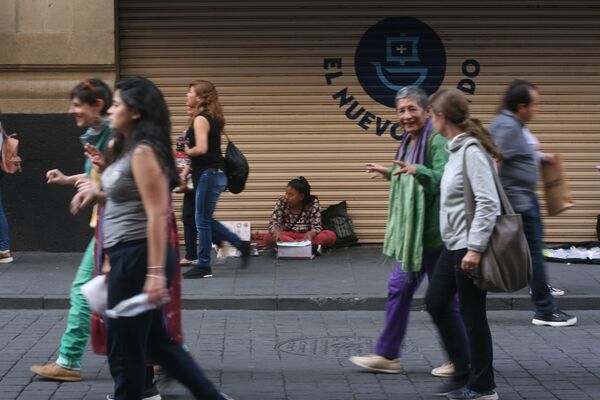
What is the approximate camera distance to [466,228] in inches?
241

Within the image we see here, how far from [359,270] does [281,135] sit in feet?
6.92

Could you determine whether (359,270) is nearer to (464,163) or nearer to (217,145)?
(217,145)

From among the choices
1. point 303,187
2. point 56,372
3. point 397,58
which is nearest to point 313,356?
point 56,372

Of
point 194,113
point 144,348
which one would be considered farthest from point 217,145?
point 144,348

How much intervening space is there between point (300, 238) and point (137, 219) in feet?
22.8

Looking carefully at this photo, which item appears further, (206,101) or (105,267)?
(206,101)

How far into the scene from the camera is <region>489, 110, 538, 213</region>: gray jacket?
826 cm

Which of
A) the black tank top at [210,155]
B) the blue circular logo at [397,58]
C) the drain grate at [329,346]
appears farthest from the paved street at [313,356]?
the blue circular logo at [397,58]

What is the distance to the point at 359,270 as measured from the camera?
11.2m

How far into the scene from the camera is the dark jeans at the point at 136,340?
5.07 meters

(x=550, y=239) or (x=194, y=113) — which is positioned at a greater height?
(x=194, y=113)

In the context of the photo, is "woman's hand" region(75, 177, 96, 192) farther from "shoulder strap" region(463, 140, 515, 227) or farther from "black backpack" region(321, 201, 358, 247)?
"black backpack" region(321, 201, 358, 247)

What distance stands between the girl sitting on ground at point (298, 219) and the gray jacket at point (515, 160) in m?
3.90

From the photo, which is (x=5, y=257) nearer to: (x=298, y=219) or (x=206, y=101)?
(x=206, y=101)
